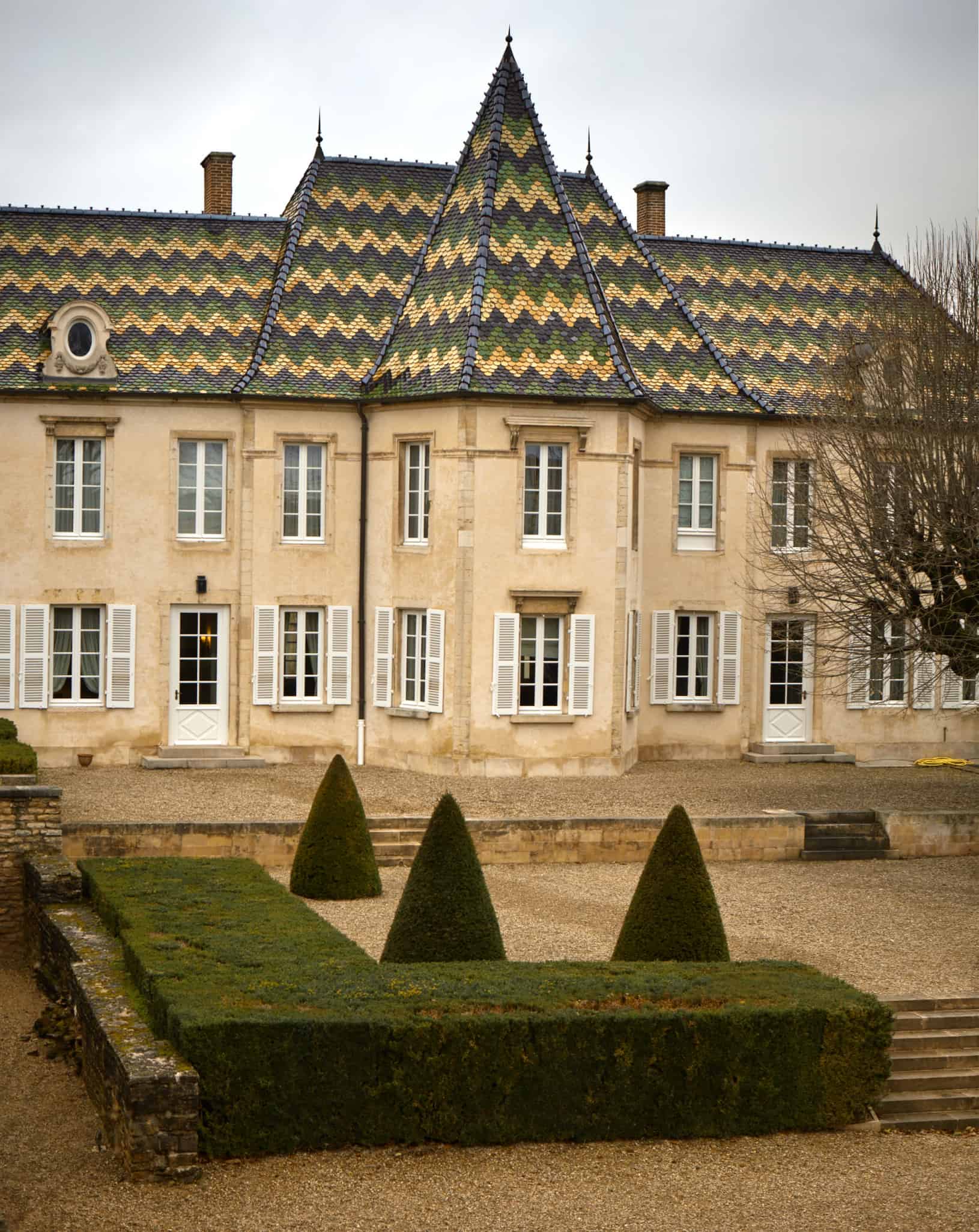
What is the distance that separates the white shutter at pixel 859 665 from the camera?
25547mm

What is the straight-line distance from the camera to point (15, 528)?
27.6 metres

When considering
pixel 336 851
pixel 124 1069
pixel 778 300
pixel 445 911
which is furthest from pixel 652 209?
pixel 124 1069

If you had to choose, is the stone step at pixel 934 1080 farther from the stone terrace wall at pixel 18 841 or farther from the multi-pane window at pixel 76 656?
the multi-pane window at pixel 76 656

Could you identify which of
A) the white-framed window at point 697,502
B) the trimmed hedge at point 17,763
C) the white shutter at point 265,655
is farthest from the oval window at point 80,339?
the white-framed window at point 697,502

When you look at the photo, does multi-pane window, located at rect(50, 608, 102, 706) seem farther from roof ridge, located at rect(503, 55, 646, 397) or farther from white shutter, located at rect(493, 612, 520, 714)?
roof ridge, located at rect(503, 55, 646, 397)

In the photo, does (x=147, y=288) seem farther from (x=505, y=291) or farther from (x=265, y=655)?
(x=265, y=655)

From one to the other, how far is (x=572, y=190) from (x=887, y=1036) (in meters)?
21.0

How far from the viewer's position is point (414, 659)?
2817 centimetres

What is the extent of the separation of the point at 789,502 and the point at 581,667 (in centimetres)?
526

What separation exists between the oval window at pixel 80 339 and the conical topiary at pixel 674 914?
1571cm

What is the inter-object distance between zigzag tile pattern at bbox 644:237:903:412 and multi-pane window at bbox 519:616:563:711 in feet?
19.3

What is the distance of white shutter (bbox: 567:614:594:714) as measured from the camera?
27.5 meters

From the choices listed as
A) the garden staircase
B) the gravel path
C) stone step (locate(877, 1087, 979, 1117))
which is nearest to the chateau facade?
the gravel path

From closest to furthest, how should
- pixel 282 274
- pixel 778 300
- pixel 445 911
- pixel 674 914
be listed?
pixel 445 911, pixel 674 914, pixel 282 274, pixel 778 300
